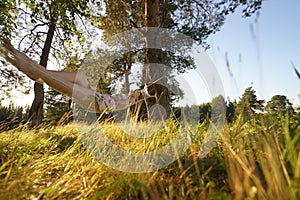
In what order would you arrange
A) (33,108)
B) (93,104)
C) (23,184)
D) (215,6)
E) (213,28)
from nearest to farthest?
(23,184) < (93,104) < (215,6) < (33,108) < (213,28)

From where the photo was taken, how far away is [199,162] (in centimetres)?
135

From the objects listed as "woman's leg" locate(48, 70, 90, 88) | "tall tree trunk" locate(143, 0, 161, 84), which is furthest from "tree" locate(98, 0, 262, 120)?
"woman's leg" locate(48, 70, 90, 88)

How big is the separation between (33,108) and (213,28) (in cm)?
654

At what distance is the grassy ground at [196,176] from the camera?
858 millimetres

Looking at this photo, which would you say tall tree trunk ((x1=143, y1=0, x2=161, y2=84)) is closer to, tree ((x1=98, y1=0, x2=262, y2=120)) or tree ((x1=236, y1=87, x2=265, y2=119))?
tree ((x1=98, y1=0, x2=262, y2=120))

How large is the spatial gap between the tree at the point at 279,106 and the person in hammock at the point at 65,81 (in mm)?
1725

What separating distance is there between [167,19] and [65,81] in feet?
21.5

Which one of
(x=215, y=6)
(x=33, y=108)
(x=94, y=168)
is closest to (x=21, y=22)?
(x=33, y=108)

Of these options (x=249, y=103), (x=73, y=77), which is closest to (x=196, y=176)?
(x=249, y=103)

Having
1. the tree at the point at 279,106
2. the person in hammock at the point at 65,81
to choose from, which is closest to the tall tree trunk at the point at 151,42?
the person in hammock at the point at 65,81

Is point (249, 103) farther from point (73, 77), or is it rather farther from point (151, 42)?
point (151, 42)

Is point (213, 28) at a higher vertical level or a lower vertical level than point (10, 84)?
higher

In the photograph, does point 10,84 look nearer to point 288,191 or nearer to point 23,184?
point 23,184

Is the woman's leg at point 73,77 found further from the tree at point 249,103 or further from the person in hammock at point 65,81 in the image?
the tree at point 249,103
